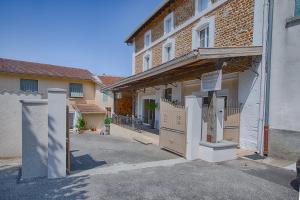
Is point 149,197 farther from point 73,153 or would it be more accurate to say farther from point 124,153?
point 73,153

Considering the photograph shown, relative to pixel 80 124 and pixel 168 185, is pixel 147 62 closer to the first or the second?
pixel 80 124

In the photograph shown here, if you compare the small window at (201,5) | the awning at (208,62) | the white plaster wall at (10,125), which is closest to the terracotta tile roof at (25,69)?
the awning at (208,62)

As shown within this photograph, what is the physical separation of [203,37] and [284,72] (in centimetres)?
530

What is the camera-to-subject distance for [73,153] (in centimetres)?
820

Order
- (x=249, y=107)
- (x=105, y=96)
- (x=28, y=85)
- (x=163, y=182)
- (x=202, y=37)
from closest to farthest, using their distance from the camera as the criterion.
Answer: (x=163, y=182) < (x=249, y=107) < (x=202, y=37) < (x=28, y=85) < (x=105, y=96)

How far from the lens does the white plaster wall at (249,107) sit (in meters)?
7.64

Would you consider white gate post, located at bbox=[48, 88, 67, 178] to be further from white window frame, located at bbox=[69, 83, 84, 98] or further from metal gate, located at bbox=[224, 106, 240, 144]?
white window frame, located at bbox=[69, 83, 84, 98]

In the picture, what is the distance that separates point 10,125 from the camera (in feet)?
24.7

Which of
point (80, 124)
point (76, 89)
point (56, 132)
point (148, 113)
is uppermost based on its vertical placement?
point (76, 89)

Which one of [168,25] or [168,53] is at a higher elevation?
[168,25]

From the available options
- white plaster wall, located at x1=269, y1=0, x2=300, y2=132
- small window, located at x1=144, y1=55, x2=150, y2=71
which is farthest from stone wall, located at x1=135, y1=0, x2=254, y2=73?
small window, located at x1=144, y1=55, x2=150, y2=71

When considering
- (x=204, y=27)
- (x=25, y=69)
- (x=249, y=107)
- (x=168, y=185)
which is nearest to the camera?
(x=168, y=185)

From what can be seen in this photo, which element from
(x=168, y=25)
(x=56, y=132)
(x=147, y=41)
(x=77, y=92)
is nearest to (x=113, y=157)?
(x=56, y=132)

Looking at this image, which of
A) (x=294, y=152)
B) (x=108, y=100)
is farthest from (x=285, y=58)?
(x=108, y=100)
